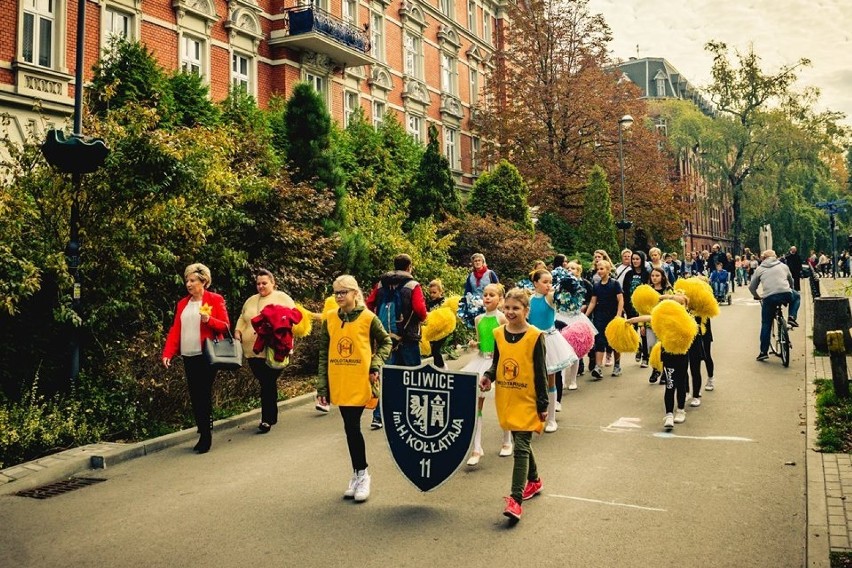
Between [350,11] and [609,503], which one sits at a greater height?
[350,11]

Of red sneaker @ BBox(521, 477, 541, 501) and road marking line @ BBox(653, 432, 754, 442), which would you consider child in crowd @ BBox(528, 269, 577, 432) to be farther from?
red sneaker @ BBox(521, 477, 541, 501)

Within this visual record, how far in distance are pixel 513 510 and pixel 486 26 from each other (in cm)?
3879

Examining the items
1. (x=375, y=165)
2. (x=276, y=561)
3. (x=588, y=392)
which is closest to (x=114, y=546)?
(x=276, y=561)

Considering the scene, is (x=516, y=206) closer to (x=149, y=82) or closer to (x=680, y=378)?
(x=149, y=82)

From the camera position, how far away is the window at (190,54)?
68.1 ft

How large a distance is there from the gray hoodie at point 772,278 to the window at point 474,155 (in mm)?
24549

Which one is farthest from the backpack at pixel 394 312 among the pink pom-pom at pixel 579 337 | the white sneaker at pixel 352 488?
the white sneaker at pixel 352 488

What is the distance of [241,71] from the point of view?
23203 mm

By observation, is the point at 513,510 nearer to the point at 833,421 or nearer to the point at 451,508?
the point at 451,508

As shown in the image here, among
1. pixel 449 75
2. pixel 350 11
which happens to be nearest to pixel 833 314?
pixel 350 11

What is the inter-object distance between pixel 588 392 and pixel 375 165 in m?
14.6

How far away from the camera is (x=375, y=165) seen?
23641 mm

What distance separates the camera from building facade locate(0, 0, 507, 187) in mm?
16641

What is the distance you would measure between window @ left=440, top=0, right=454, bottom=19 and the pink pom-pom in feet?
96.3
